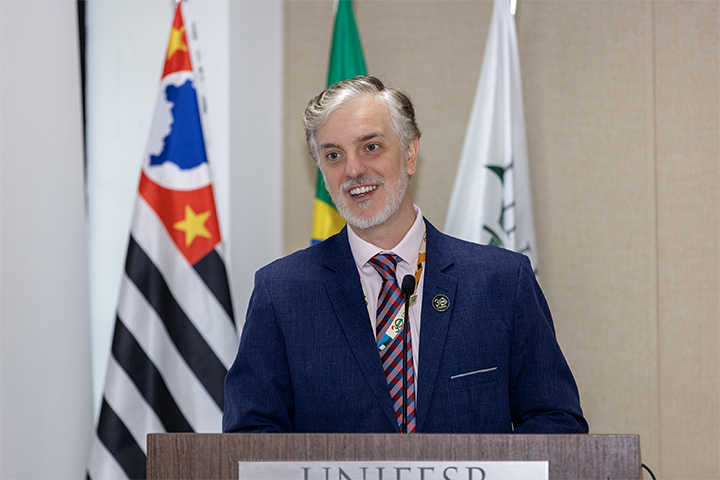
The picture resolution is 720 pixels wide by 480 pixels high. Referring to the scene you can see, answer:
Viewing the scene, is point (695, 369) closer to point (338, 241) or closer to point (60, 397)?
point (338, 241)

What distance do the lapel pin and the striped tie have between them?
0.09m

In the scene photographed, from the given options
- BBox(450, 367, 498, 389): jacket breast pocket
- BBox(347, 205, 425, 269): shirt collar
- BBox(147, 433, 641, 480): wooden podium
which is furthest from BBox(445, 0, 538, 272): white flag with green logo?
BBox(147, 433, 641, 480): wooden podium

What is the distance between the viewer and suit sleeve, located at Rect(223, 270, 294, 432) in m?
1.62

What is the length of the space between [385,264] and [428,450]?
73 centimetres

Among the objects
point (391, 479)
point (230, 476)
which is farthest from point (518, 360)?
point (230, 476)

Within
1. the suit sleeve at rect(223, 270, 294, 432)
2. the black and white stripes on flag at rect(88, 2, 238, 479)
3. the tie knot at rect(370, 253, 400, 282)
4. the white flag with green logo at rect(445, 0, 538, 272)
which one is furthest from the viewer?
the white flag with green logo at rect(445, 0, 538, 272)

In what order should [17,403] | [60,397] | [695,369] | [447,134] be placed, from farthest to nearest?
[447,134]
[695,369]
[60,397]
[17,403]

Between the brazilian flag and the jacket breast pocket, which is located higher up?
the brazilian flag

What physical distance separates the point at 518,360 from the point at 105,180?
7.19ft

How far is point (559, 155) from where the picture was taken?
324 centimetres

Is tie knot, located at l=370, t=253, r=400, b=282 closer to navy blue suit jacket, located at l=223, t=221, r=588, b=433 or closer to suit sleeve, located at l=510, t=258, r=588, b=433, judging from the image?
navy blue suit jacket, located at l=223, t=221, r=588, b=433

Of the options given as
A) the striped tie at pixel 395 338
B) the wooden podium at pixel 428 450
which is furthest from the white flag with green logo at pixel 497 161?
the wooden podium at pixel 428 450

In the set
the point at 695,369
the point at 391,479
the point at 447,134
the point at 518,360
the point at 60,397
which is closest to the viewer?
the point at 391,479

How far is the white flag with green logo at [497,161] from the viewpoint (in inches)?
119
